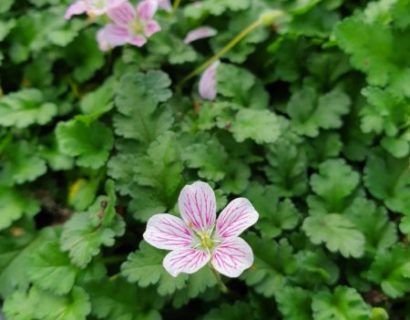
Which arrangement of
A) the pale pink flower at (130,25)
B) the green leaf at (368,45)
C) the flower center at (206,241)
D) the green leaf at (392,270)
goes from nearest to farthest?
the flower center at (206,241), the green leaf at (392,270), the green leaf at (368,45), the pale pink flower at (130,25)

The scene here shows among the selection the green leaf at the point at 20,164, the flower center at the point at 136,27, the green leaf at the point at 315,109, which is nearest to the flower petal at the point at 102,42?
the flower center at the point at 136,27

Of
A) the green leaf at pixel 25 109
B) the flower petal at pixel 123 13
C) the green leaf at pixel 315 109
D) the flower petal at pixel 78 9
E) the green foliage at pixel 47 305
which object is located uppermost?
the flower petal at pixel 78 9

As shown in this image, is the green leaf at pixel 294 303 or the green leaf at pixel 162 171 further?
the green leaf at pixel 162 171

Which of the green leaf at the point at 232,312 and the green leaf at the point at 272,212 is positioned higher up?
the green leaf at the point at 272,212

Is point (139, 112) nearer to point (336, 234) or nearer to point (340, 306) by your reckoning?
point (336, 234)

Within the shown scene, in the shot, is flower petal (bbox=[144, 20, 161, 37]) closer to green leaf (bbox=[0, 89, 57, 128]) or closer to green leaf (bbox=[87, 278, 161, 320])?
green leaf (bbox=[0, 89, 57, 128])

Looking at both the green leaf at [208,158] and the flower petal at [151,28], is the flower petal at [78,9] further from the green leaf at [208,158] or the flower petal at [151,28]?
the green leaf at [208,158]

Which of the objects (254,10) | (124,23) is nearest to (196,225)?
(124,23)

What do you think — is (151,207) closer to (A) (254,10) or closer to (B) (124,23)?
(B) (124,23)
